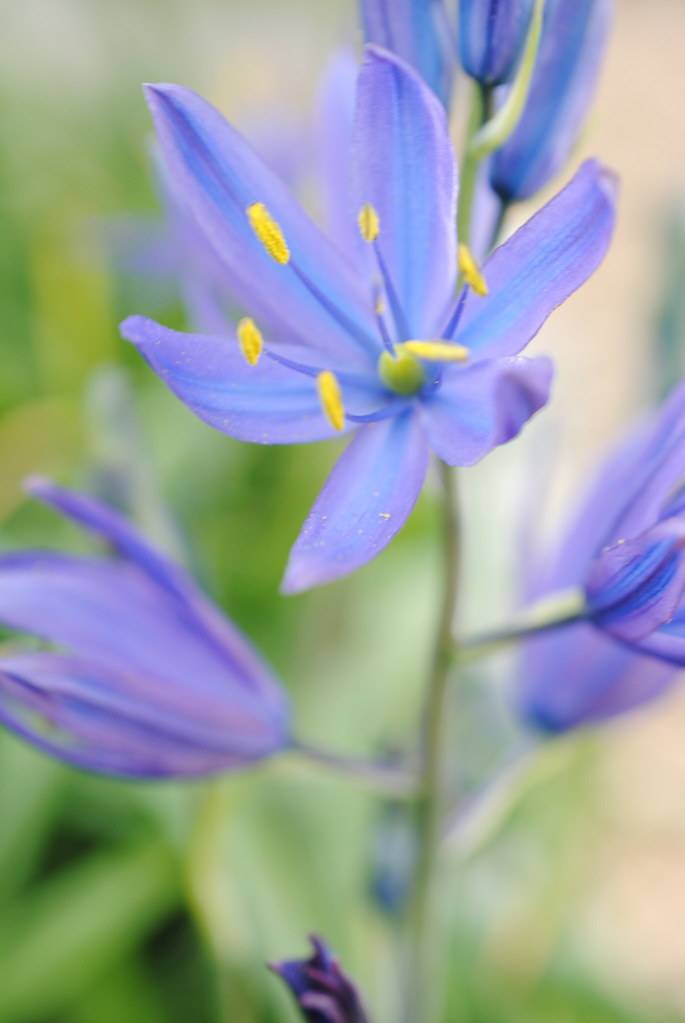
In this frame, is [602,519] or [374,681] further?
Result: [374,681]

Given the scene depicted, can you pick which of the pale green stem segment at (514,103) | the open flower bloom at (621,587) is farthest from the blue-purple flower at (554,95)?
the open flower bloom at (621,587)

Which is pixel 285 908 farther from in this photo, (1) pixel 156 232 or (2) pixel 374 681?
(1) pixel 156 232

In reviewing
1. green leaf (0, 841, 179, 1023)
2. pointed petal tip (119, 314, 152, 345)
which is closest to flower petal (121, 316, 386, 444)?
pointed petal tip (119, 314, 152, 345)

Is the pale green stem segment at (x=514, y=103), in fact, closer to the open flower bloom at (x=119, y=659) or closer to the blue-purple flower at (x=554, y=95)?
the blue-purple flower at (x=554, y=95)

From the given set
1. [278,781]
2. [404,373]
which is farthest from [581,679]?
[278,781]

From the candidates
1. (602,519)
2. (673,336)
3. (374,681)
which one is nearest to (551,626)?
(602,519)

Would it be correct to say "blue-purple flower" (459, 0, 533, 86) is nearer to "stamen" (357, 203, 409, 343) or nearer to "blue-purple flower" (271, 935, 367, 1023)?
"stamen" (357, 203, 409, 343)
